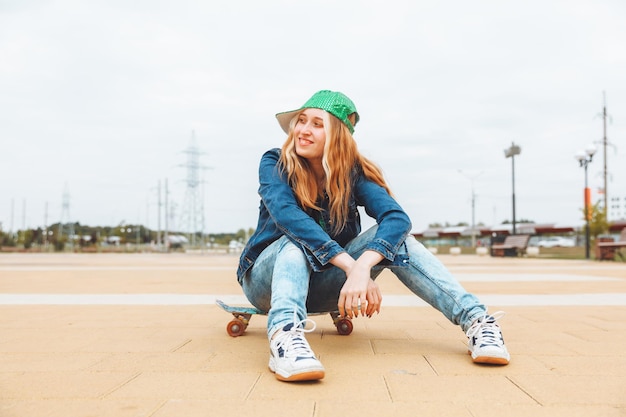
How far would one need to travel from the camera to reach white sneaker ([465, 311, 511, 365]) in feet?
7.19

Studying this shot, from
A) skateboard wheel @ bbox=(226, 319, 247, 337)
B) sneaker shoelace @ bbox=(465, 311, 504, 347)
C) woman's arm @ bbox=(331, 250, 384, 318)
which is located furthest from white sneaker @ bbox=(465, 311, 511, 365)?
skateboard wheel @ bbox=(226, 319, 247, 337)

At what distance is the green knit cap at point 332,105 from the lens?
8.75ft

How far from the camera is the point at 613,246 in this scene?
15906 millimetres

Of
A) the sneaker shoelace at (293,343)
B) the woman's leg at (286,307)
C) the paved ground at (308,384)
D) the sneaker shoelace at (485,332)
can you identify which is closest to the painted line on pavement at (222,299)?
the paved ground at (308,384)

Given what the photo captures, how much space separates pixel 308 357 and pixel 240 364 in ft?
1.41

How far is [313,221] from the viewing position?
2.44m

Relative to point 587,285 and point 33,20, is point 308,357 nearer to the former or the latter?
point 587,285

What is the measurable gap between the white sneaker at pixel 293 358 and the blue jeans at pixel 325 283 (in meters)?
0.05

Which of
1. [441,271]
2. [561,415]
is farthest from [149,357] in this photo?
[561,415]

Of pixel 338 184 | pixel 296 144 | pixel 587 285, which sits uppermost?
pixel 296 144

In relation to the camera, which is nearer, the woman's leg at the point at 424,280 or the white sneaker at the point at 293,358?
the white sneaker at the point at 293,358

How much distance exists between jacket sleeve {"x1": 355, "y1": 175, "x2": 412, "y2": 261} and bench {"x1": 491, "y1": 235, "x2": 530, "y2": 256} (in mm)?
20067

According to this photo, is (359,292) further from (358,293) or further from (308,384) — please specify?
(308,384)

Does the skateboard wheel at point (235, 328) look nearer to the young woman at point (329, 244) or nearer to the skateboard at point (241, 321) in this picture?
the skateboard at point (241, 321)
